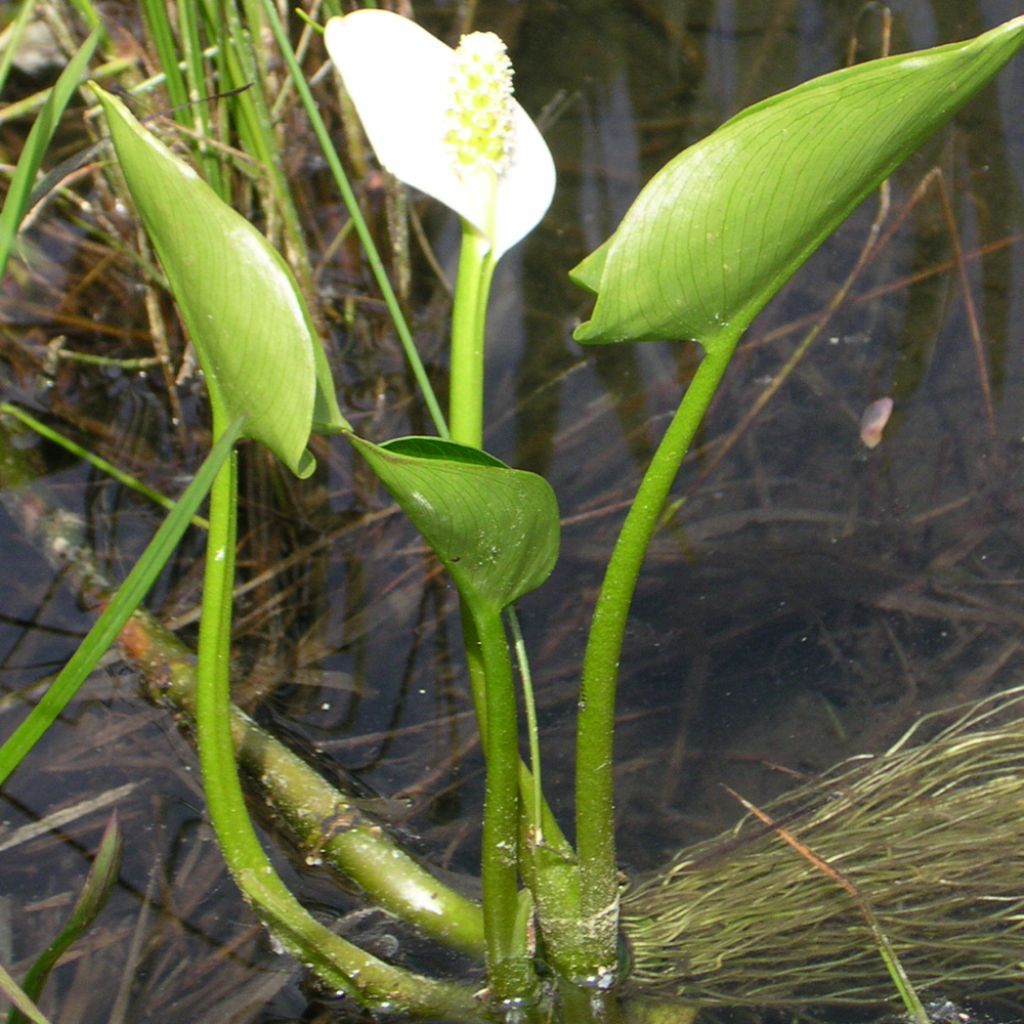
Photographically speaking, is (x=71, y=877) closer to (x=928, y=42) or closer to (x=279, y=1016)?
(x=279, y=1016)

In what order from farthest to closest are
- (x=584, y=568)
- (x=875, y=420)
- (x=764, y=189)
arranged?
(x=875, y=420) < (x=584, y=568) < (x=764, y=189)

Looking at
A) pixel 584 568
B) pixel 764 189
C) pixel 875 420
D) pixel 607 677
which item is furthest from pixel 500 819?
pixel 875 420

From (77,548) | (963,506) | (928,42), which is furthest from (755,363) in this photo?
(77,548)

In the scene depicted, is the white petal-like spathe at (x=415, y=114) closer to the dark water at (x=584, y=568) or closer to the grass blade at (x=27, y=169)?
the grass blade at (x=27, y=169)

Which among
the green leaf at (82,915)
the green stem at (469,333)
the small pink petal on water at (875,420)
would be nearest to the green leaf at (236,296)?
the green stem at (469,333)

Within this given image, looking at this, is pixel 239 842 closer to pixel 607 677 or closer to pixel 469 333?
pixel 607 677
